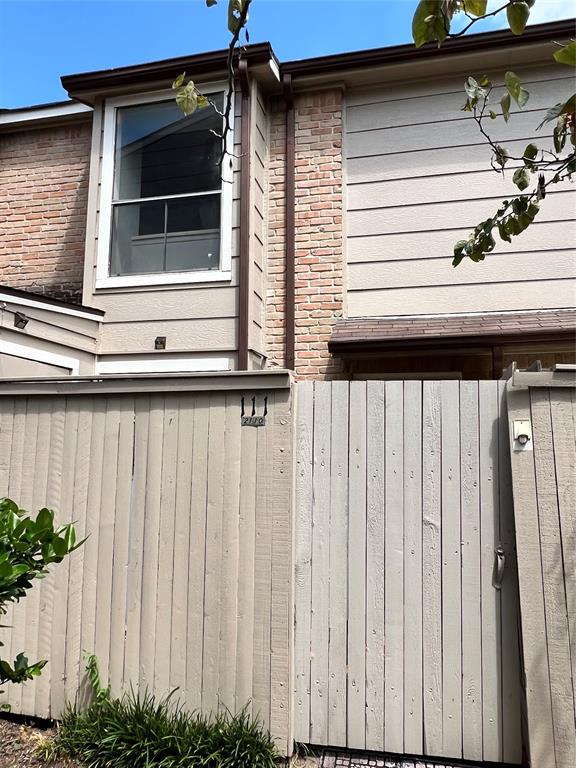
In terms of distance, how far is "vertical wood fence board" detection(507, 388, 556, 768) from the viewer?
2639 millimetres

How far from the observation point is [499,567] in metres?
2.86

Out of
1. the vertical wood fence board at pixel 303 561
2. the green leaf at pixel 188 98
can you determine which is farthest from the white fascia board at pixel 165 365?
the green leaf at pixel 188 98

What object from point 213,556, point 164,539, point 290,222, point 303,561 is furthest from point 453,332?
point 164,539

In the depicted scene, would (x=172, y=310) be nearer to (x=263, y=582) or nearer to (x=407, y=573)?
(x=263, y=582)

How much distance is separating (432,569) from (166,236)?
13.7 feet

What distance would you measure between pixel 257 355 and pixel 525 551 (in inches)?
126

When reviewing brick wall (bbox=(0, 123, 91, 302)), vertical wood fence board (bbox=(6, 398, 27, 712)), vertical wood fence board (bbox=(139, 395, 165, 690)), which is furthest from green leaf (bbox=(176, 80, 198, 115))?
brick wall (bbox=(0, 123, 91, 302))

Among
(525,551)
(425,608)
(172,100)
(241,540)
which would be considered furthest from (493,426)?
(172,100)

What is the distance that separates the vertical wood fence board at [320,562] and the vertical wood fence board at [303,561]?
0.02 meters

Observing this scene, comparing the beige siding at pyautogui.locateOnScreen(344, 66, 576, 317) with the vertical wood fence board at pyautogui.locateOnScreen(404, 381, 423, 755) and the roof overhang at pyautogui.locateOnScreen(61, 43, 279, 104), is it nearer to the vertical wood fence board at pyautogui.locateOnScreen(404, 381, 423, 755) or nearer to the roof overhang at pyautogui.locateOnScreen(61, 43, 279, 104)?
the roof overhang at pyautogui.locateOnScreen(61, 43, 279, 104)

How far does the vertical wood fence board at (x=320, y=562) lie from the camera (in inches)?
116

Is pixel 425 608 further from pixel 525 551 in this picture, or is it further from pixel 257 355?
pixel 257 355

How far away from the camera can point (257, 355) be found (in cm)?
540

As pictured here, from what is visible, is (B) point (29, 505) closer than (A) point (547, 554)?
No
